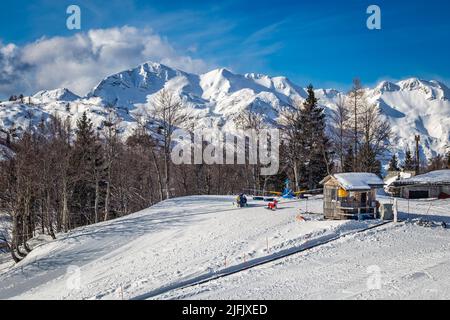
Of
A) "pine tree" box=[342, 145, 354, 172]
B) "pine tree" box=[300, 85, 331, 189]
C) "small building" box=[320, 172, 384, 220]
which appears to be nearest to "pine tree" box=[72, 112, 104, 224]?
"pine tree" box=[300, 85, 331, 189]

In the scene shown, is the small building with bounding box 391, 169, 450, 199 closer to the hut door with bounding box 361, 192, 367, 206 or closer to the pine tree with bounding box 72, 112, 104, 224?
the hut door with bounding box 361, 192, 367, 206

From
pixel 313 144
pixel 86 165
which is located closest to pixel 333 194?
pixel 313 144

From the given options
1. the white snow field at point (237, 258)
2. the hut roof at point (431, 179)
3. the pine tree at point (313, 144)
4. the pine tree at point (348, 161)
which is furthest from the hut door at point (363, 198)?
the pine tree at point (348, 161)

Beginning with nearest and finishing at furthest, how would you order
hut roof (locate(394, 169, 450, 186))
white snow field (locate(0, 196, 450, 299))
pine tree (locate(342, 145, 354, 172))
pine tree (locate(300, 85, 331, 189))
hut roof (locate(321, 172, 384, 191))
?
white snow field (locate(0, 196, 450, 299)), hut roof (locate(321, 172, 384, 191)), hut roof (locate(394, 169, 450, 186)), pine tree (locate(300, 85, 331, 189)), pine tree (locate(342, 145, 354, 172))

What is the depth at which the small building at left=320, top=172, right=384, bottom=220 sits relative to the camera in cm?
2895

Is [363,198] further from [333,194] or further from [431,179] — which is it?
[431,179]

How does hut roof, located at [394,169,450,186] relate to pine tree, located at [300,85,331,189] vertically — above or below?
below

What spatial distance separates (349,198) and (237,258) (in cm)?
1104

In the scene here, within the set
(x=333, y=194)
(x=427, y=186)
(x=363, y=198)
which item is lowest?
(x=427, y=186)

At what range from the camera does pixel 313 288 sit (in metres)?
17.0

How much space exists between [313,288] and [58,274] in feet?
54.1

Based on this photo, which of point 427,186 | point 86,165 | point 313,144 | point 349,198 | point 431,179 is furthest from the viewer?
point 313,144

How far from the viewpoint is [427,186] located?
48344 millimetres
